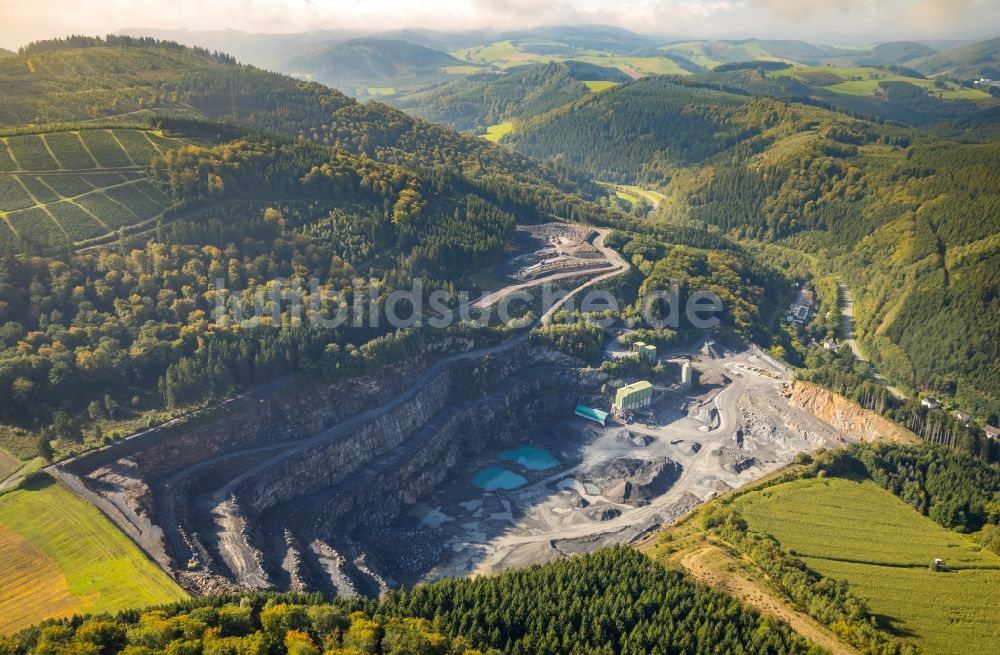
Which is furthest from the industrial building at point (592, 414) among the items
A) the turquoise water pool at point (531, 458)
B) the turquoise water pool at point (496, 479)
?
the turquoise water pool at point (496, 479)

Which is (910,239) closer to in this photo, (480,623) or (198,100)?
(480,623)

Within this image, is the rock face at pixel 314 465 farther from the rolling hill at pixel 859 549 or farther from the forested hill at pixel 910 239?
the forested hill at pixel 910 239

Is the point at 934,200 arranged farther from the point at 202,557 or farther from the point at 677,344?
the point at 202,557

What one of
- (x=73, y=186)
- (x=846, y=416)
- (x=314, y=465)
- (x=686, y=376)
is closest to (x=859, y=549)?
(x=846, y=416)

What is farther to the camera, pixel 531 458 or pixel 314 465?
pixel 531 458

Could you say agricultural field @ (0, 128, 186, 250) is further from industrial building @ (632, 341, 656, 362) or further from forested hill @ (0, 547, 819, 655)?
industrial building @ (632, 341, 656, 362)
